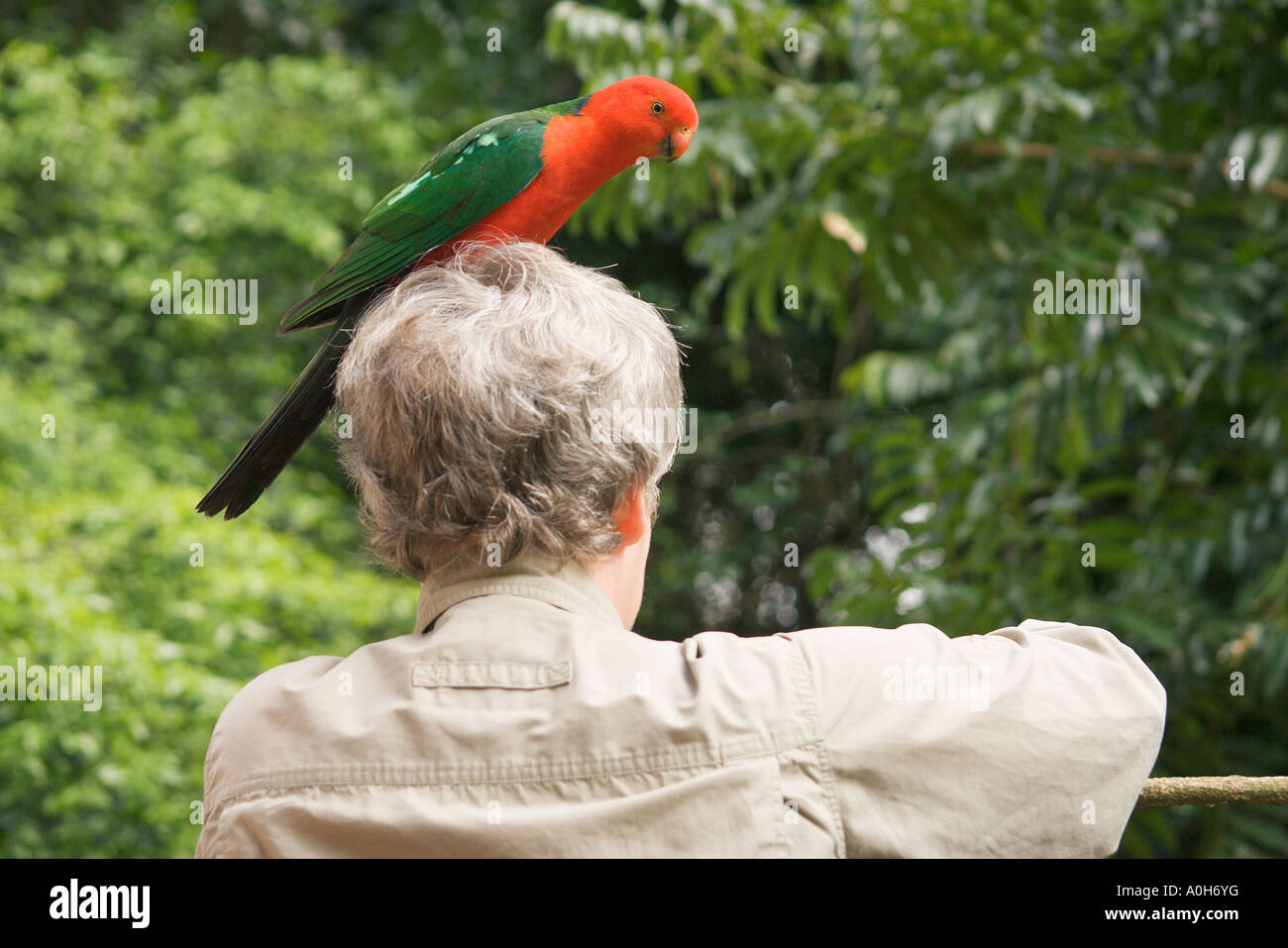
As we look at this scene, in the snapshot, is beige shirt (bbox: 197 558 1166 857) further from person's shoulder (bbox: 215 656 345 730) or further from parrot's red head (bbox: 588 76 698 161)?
parrot's red head (bbox: 588 76 698 161)

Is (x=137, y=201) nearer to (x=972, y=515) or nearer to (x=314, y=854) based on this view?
(x=972, y=515)

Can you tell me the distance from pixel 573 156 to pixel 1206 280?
1851 mm

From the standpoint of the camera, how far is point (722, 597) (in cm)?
646

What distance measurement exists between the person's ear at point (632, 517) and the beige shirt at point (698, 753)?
0.17 metres

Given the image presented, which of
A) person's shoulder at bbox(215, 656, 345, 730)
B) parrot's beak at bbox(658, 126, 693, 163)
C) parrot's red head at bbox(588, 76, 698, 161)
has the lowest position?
person's shoulder at bbox(215, 656, 345, 730)

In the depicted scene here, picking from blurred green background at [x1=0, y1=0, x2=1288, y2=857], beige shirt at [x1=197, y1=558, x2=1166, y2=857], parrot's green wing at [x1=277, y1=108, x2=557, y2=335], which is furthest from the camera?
blurred green background at [x1=0, y1=0, x2=1288, y2=857]

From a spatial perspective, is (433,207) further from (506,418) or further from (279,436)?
(506,418)

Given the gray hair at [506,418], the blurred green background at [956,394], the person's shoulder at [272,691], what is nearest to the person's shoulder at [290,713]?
the person's shoulder at [272,691]

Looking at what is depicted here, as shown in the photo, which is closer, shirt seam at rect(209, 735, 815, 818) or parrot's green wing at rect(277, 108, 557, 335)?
shirt seam at rect(209, 735, 815, 818)

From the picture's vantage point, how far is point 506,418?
974 mm

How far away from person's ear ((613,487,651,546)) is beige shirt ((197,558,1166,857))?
171 mm

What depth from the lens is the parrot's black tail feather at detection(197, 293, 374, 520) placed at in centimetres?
138

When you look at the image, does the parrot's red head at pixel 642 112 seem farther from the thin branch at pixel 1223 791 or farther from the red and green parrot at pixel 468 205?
the thin branch at pixel 1223 791

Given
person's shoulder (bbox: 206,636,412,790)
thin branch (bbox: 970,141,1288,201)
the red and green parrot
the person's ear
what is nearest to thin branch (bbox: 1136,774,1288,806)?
the person's ear
